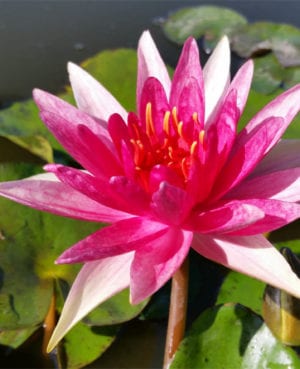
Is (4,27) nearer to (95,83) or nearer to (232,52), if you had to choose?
(232,52)

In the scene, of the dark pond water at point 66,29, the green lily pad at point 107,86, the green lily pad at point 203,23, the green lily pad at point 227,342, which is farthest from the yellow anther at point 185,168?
the green lily pad at point 203,23

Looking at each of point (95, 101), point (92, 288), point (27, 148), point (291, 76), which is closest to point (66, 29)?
point (291, 76)

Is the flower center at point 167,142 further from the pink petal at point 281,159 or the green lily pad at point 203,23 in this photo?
the green lily pad at point 203,23

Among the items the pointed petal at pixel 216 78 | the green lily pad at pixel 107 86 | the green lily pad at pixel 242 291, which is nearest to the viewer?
the pointed petal at pixel 216 78

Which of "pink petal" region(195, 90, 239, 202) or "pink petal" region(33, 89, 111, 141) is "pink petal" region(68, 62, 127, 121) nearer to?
"pink petal" region(33, 89, 111, 141)

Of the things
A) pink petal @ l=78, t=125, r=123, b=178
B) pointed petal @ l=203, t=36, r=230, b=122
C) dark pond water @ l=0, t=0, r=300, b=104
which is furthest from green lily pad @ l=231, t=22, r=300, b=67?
pink petal @ l=78, t=125, r=123, b=178
